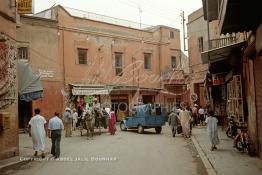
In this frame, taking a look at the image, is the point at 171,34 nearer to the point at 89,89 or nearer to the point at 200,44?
the point at 200,44

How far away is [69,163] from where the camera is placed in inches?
505

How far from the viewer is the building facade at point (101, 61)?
29.2 m

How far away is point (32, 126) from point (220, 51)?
7.09m

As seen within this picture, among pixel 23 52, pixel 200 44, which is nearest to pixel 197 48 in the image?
pixel 200 44

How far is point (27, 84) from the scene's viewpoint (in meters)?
16.0

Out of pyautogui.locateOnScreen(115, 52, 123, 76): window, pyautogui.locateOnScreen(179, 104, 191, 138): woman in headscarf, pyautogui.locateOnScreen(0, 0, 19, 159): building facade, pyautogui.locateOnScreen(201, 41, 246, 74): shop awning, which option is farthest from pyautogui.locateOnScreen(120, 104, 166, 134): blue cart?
pyautogui.locateOnScreen(0, 0, 19, 159): building facade

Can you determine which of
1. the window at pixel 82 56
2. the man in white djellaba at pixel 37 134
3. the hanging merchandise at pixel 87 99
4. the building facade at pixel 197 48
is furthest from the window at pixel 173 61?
the man in white djellaba at pixel 37 134

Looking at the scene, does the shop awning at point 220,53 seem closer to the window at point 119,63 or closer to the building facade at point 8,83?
the building facade at point 8,83

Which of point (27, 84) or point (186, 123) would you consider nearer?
point (27, 84)

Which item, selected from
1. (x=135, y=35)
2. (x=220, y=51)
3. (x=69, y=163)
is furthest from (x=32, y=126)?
(x=135, y=35)

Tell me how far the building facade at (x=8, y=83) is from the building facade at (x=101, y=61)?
13612 mm

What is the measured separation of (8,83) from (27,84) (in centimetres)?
206

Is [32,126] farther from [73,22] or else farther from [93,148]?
[73,22]

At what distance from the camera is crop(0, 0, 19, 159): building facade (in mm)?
13406
